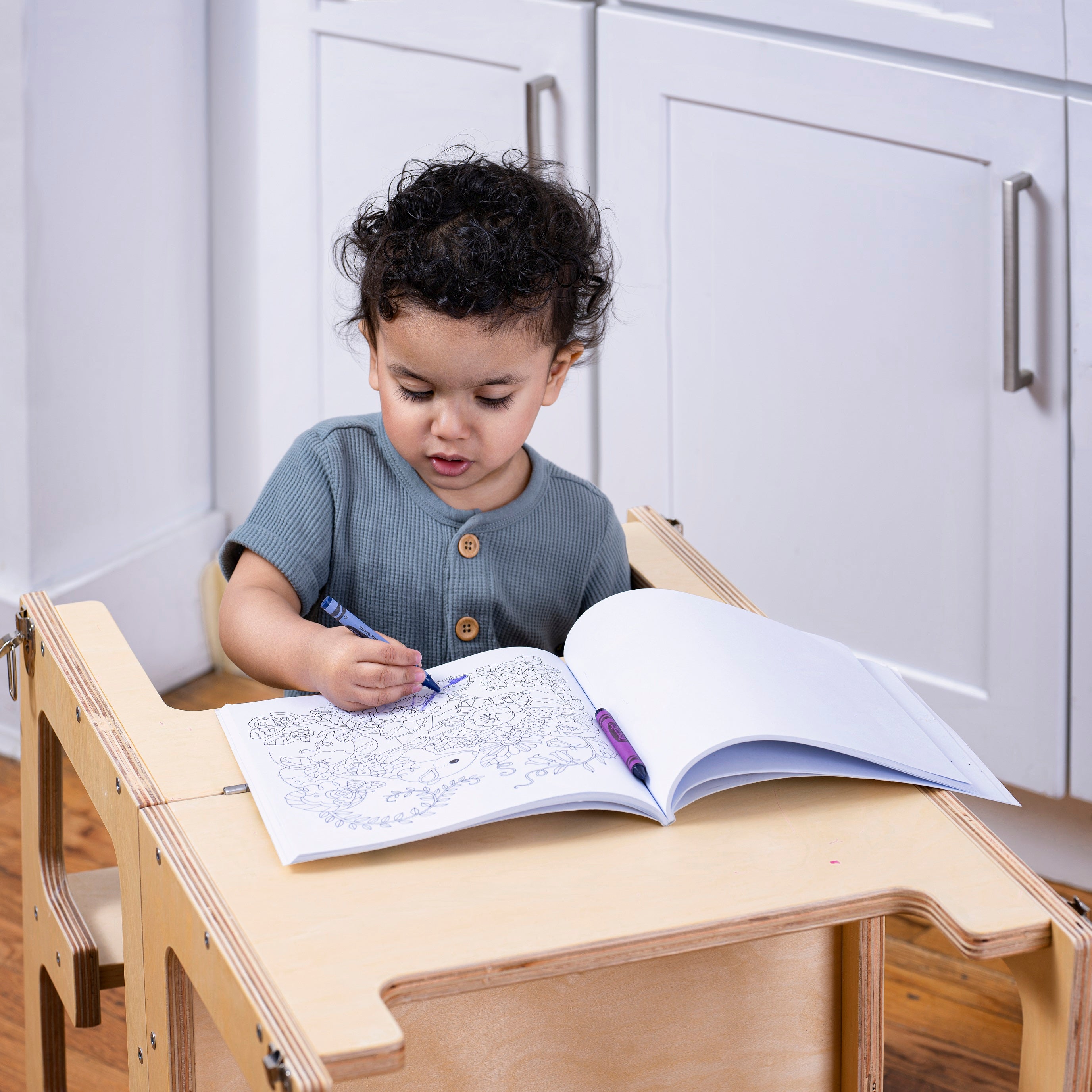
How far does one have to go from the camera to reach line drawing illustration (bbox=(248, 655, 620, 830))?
0.63m

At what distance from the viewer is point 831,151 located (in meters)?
1.33

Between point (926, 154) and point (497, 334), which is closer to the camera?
point (497, 334)

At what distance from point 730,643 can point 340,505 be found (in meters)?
0.32

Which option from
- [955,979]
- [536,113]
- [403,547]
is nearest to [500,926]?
[403,547]

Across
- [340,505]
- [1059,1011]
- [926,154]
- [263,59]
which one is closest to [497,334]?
[340,505]

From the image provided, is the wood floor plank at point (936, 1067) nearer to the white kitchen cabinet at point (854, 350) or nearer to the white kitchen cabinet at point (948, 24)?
the white kitchen cabinet at point (854, 350)

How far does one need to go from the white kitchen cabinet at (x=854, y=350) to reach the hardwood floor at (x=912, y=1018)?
20 centimetres

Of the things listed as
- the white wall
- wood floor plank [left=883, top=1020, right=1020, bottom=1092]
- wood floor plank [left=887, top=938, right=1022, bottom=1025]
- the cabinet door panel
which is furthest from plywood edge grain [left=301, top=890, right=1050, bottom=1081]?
the white wall

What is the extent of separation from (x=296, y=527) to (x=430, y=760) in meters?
0.28

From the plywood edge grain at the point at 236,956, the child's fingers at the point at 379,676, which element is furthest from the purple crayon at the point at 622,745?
the plywood edge grain at the point at 236,956

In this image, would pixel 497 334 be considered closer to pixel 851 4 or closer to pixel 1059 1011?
pixel 1059 1011

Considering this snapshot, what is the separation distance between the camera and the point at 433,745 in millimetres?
685

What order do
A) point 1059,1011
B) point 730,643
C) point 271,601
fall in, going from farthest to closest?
point 271,601, point 730,643, point 1059,1011

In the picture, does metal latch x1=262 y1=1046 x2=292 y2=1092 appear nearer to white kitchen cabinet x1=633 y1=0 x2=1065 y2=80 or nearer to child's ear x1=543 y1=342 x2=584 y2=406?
child's ear x1=543 y1=342 x2=584 y2=406
